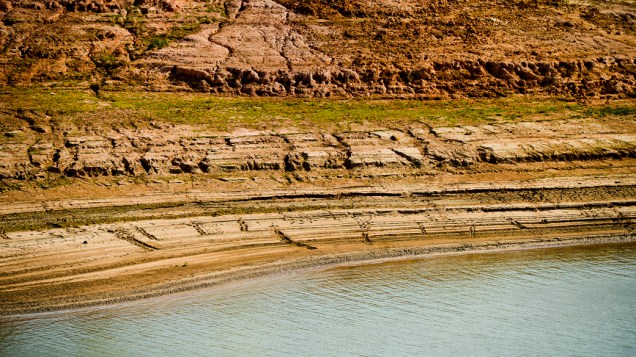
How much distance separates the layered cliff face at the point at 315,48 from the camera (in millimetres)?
17703

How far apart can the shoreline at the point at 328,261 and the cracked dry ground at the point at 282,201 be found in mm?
24

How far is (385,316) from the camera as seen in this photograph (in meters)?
11.4

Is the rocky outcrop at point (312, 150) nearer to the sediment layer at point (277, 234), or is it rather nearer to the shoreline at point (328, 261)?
the sediment layer at point (277, 234)

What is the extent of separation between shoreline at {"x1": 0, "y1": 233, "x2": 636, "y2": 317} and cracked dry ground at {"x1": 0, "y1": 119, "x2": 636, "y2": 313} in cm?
2

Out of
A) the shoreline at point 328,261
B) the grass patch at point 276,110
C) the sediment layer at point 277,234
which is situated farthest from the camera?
the grass patch at point 276,110

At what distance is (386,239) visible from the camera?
521 inches

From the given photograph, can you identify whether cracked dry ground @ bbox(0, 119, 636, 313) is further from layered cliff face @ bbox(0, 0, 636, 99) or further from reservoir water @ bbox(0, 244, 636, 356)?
layered cliff face @ bbox(0, 0, 636, 99)

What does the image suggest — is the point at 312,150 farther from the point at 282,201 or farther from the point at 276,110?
the point at 276,110

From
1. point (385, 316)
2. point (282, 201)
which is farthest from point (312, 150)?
point (385, 316)

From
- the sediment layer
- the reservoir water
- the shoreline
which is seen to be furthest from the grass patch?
the reservoir water

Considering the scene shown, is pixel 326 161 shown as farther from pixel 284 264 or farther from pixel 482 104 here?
pixel 482 104

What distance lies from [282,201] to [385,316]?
3272 millimetres

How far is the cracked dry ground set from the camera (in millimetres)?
11805

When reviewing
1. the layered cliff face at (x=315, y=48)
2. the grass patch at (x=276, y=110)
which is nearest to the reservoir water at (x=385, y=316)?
the grass patch at (x=276, y=110)
